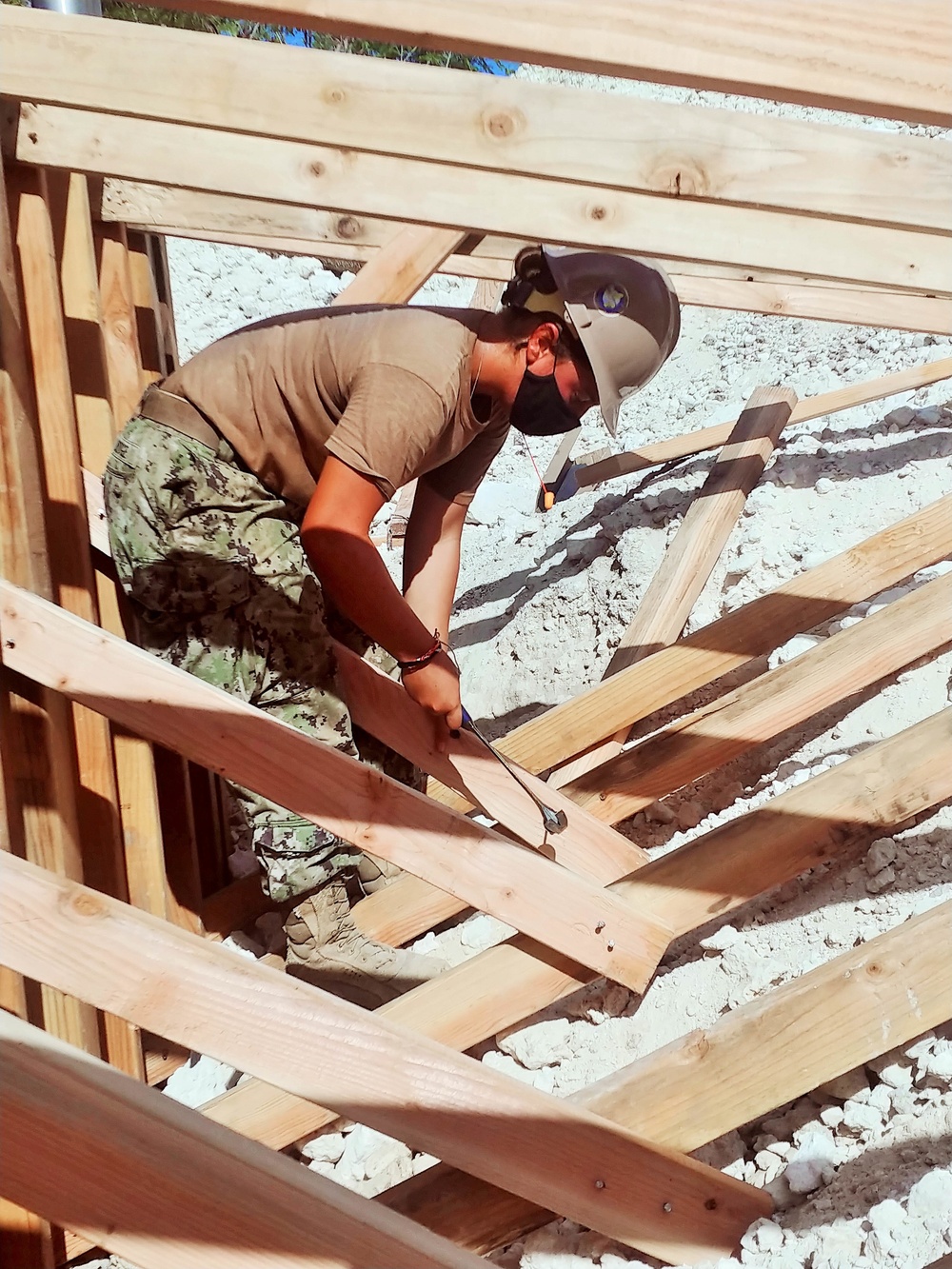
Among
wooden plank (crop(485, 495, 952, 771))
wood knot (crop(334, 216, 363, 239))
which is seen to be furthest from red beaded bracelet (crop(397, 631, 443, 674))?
wood knot (crop(334, 216, 363, 239))

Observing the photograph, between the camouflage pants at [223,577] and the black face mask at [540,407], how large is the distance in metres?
0.66

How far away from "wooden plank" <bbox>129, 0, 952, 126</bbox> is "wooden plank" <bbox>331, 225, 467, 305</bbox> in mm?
1556

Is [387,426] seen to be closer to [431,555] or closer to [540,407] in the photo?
[540,407]

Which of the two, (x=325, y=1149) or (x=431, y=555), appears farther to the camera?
(x=431, y=555)

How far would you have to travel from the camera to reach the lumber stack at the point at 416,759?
3.85 feet

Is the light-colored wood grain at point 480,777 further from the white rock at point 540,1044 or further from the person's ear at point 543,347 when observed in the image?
the person's ear at point 543,347

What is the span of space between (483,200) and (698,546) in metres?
2.13

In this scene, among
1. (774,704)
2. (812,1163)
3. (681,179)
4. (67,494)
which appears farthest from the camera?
(774,704)

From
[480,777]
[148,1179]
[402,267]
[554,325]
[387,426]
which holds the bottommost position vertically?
[148,1179]

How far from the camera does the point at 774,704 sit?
2.55 meters

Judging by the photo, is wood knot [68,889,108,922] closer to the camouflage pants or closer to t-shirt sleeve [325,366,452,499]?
t-shirt sleeve [325,366,452,499]

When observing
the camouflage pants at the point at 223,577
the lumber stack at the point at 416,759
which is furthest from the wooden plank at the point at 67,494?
the camouflage pants at the point at 223,577

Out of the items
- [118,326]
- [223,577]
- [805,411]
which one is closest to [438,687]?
[223,577]

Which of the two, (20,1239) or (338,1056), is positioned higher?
(338,1056)
